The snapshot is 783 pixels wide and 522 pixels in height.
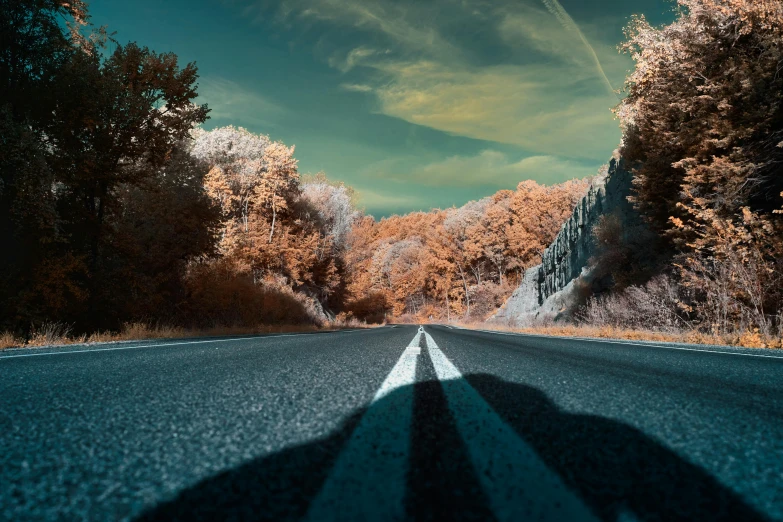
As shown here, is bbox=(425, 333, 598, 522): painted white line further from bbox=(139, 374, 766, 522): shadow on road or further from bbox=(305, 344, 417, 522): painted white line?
→ bbox=(305, 344, 417, 522): painted white line

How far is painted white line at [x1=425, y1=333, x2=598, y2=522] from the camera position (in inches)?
32.8

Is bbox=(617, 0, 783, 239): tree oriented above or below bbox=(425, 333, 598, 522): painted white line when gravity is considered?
above

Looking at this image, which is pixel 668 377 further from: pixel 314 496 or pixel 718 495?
pixel 314 496

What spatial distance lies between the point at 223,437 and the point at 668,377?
2.90 meters

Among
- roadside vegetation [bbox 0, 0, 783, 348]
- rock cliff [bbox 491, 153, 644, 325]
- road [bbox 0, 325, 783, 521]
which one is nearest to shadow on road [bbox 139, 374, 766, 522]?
road [bbox 0, 325, 783, 521]

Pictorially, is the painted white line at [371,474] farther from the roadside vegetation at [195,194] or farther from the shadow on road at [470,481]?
the roadside vegetation at [195,194]

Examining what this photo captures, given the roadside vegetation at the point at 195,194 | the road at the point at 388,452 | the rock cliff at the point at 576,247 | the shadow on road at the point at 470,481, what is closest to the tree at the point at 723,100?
the roadside vegetation at the point at 195,194

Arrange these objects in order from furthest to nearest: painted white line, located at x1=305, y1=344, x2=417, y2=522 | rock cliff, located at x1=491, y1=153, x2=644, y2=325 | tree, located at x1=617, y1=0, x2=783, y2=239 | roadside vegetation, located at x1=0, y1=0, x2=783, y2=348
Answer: rock cliff, located at x1=491, y1=153, x2=644, y2=325 → tree, located at x1=617, y1=0, x2=783, y2=239 → roadside vegetation, located at x1=0, y1=0, x2=783, y2=348 → painted white line, located at x1=305, y1=344, x2=417, y2=522

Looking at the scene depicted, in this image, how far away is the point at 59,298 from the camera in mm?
9516

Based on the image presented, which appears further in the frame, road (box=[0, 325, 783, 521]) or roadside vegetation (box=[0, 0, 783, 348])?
roadside vegetation (box=[0, 0, 783, 348])

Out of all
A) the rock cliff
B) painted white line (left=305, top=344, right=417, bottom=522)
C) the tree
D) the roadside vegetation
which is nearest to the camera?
painted white line (left=305, top=344, right=417, bottom=522)

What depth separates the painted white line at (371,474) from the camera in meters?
0.83

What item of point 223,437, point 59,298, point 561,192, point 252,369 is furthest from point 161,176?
point 561,192

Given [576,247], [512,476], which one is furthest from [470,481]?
[576,247]
